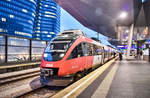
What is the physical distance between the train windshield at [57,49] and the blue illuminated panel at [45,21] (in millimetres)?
98286

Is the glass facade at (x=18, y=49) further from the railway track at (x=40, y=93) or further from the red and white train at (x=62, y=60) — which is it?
the railway track at (x=40, y=93)

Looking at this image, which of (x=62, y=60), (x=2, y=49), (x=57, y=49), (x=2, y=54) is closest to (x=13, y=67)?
(x=2, y=54)

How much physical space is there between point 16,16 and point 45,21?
2885 centimetres

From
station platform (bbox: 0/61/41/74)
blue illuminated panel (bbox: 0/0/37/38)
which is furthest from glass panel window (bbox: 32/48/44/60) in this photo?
blue illuminated panel (bbox: 0/0/37/38)

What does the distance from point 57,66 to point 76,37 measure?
2.39 metres

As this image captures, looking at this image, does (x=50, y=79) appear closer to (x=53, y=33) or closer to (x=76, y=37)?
(x=76, y=37)

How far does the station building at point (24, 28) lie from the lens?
502 inches

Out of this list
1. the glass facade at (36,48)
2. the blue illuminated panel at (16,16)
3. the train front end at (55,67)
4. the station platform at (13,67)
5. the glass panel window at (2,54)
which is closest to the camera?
the train front end at (55,67)

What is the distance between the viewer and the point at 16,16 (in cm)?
7731

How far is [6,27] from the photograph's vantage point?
7131cm

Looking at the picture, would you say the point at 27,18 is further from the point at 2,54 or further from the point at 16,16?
the point at 2,54

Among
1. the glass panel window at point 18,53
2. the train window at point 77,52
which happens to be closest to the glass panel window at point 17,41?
the glass panel window at point 18,53

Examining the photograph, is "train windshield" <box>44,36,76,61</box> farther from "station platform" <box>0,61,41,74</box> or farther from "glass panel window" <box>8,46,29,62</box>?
"glass panel window" <box>8,46,29,62</box>

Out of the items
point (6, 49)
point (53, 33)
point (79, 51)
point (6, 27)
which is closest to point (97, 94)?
point (79, 51)
